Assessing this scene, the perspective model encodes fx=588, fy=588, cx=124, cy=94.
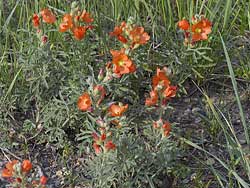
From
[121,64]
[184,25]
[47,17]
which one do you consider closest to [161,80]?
[121,64]

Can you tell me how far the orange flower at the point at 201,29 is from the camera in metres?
2.79

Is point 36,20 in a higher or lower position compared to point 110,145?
higher

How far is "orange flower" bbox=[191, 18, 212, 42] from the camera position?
279 cm

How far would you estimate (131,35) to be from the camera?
266cm

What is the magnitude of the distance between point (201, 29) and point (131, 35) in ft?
1.20

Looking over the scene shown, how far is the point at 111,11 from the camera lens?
3.36 m

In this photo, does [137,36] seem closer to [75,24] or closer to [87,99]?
[75,24]

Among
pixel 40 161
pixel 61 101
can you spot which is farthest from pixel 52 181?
pixel 61 101

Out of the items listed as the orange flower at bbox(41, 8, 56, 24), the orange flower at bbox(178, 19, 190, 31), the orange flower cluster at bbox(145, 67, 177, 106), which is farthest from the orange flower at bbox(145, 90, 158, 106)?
the orange flower at bbox(41, 8, 56, 24)

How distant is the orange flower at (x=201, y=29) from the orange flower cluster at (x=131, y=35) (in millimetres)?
253

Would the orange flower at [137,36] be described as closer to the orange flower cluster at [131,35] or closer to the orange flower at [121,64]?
the orange flower cluster at [131,35]

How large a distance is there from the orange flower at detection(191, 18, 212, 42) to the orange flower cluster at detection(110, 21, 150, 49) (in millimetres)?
253

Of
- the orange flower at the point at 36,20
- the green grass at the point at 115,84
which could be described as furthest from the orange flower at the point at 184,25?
the orange flower at the point at 36,20

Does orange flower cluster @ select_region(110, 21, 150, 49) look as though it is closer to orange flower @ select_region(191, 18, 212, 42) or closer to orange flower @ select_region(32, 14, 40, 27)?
orange flower @ select_region(191, 18, 212, 42)
